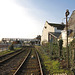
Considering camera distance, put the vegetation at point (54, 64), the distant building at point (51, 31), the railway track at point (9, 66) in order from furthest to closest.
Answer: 1. the distant building at point (51, 31)
2. the vegetation at point (54, 64)
3. the railway track at point (9, 66)

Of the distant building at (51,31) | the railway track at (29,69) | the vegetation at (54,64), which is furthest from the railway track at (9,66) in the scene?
the distant building at (51,31)

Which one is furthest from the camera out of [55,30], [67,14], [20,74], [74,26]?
[55,30]

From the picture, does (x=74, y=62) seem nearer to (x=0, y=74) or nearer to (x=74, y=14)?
(x=0, y=74)

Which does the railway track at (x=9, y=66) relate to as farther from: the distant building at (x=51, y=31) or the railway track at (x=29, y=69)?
the distant building at (x=51, y=31)

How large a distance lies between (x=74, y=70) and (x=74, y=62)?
35.1 inches

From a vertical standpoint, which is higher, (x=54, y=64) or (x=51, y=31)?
(x=51, y=31)

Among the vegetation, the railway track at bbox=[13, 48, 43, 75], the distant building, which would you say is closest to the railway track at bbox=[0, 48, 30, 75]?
the railway track at bbox=[13, 48, 43, 75]

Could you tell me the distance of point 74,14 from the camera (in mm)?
26078

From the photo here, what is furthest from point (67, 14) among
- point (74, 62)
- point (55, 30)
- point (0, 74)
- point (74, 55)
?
point (55, 30)

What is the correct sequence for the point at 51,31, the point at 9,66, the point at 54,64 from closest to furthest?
the point at 9,66 < the point at 54,64 < the point at 51,31

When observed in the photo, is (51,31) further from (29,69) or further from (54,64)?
(29,69)

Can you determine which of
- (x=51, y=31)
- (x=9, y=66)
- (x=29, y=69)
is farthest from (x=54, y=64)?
(x=51, y=31)

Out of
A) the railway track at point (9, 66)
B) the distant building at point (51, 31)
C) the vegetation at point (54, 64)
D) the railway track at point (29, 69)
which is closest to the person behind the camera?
the railway track at point (29, 69)

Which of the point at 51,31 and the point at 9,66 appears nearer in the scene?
the point at 9,66
